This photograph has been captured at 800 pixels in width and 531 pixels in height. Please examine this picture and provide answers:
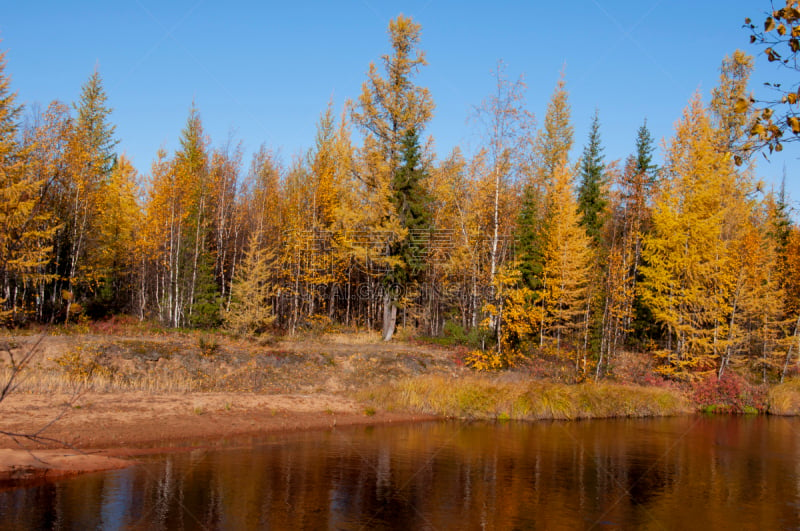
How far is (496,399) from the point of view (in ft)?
82.1

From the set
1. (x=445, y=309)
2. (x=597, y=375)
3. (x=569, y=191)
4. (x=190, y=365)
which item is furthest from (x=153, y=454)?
(x=445, y=309)

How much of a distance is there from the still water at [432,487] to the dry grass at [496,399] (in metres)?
3.37

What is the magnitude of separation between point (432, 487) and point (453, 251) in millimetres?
20967

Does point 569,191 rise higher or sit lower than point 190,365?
higher

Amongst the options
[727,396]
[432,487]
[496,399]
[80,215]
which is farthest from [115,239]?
[727,396]

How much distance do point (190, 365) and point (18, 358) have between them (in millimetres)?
5923

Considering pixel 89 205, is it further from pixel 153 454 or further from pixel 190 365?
pixel 153 454

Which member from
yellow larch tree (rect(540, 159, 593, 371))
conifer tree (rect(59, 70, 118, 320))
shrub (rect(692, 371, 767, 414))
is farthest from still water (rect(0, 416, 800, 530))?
conifer tree (rect(59, 70, 118, 320))

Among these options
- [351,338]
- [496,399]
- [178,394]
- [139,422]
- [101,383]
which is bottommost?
[139,422]

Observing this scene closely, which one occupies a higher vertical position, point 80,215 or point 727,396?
point 80,215

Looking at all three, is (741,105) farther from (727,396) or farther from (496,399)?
(727,396)

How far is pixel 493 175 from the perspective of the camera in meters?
28.7

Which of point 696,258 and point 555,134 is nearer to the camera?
point 696,258

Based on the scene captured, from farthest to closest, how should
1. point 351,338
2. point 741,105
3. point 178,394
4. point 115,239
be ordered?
point 115,239
point 351,338
point 178,394
point 741,105
